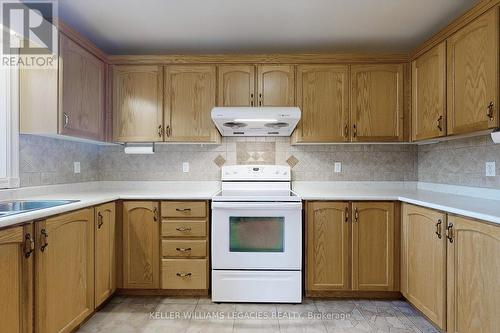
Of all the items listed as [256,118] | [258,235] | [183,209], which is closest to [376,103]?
[256,118]

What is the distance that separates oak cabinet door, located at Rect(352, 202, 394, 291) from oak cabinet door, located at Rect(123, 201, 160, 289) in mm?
1613

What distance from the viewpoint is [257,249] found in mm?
2330

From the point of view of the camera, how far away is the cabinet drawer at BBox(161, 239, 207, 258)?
2385 millimetres

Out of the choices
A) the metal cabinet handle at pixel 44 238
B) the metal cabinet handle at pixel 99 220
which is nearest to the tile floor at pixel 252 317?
the metal cabinet handle at pixel 99 220

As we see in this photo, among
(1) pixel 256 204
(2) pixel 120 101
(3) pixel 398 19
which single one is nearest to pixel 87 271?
(1) pixel 256 204

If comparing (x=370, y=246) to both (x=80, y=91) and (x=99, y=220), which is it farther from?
(x=80, y=91)

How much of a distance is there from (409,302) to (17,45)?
11.2 feet

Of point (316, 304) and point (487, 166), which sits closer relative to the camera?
point (487, 166)

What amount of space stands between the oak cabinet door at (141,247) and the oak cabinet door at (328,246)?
125cm

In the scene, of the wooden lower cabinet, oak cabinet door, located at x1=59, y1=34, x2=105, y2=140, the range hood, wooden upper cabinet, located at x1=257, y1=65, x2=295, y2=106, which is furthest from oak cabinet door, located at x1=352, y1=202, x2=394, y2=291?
oak cabinet door, located at x1=59, y1=34, x2=105, y2=140

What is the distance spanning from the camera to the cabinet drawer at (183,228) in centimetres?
239

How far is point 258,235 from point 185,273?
0.68m

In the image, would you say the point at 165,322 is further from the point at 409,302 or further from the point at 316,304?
the point at 409,302

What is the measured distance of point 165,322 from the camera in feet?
6.77
